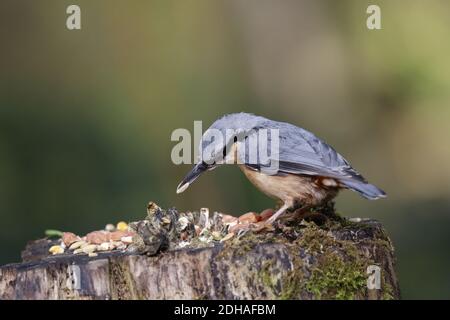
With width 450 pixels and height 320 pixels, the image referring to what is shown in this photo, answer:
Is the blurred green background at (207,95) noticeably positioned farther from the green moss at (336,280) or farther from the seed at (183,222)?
the green moss at (336,280)

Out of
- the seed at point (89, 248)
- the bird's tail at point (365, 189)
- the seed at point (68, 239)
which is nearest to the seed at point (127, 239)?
the seed at point (89, 248)

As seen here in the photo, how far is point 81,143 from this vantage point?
8453 millimetres

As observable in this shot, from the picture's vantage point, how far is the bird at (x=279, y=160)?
3.76 metres

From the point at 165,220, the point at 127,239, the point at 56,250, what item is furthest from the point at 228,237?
the point at 56,250

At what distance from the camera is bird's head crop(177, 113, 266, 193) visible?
3.78 m

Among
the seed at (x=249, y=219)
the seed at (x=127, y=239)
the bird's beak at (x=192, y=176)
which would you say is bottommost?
the seed at (x=127, y=239)

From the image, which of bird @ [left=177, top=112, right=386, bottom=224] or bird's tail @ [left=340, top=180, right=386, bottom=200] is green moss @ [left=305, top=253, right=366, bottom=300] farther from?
bird @ [left=177, top=112, right=386, bottom=224]

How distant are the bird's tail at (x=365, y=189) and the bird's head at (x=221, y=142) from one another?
25.4 inches

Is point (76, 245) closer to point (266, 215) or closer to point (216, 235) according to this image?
point (216, 235)

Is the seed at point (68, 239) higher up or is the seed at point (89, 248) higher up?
the seed at point (68, 239)

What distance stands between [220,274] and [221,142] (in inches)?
38.7

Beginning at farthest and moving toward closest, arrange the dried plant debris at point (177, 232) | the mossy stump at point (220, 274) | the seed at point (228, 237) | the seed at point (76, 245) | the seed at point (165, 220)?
1. the seed at point (76, 245)
2. the seed at point (228, 237)
3. the seed at point (165, 220)
4. the dried plant debris at point (177, 232)
5. the mossy stump at point (220, 274)

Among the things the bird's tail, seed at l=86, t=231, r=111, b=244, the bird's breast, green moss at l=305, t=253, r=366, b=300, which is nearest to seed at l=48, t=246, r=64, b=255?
seed at l=86, t=231, r=111, b=244

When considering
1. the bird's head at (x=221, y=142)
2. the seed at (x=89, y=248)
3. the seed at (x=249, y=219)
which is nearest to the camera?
the seed at (x=89, y=248)
